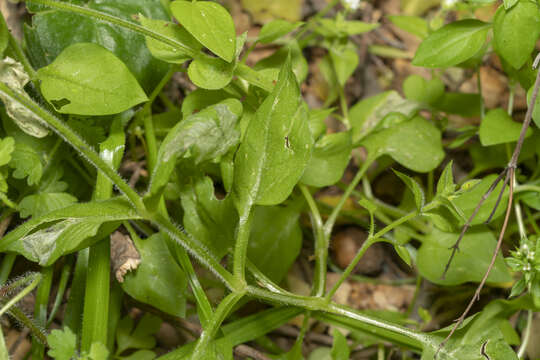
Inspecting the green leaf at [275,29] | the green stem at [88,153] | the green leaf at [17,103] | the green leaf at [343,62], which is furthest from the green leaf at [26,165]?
the green leaf at [343,62]

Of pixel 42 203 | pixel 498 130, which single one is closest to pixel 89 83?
pixel 42 203

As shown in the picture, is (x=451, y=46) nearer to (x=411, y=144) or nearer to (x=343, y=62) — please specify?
(x=411, y=144)

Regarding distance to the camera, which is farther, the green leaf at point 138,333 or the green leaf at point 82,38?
the green leaf at point 138,333

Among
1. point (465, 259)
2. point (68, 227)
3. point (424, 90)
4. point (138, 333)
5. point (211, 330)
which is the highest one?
point (68, 227)

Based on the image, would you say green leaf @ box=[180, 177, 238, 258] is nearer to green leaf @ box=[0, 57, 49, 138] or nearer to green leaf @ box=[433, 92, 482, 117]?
green leaf @ box=[0, 57, 49, 138]

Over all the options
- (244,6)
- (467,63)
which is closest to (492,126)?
(467,63)

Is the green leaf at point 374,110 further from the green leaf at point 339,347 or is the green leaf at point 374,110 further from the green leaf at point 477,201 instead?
the green leaf at point 339,347
